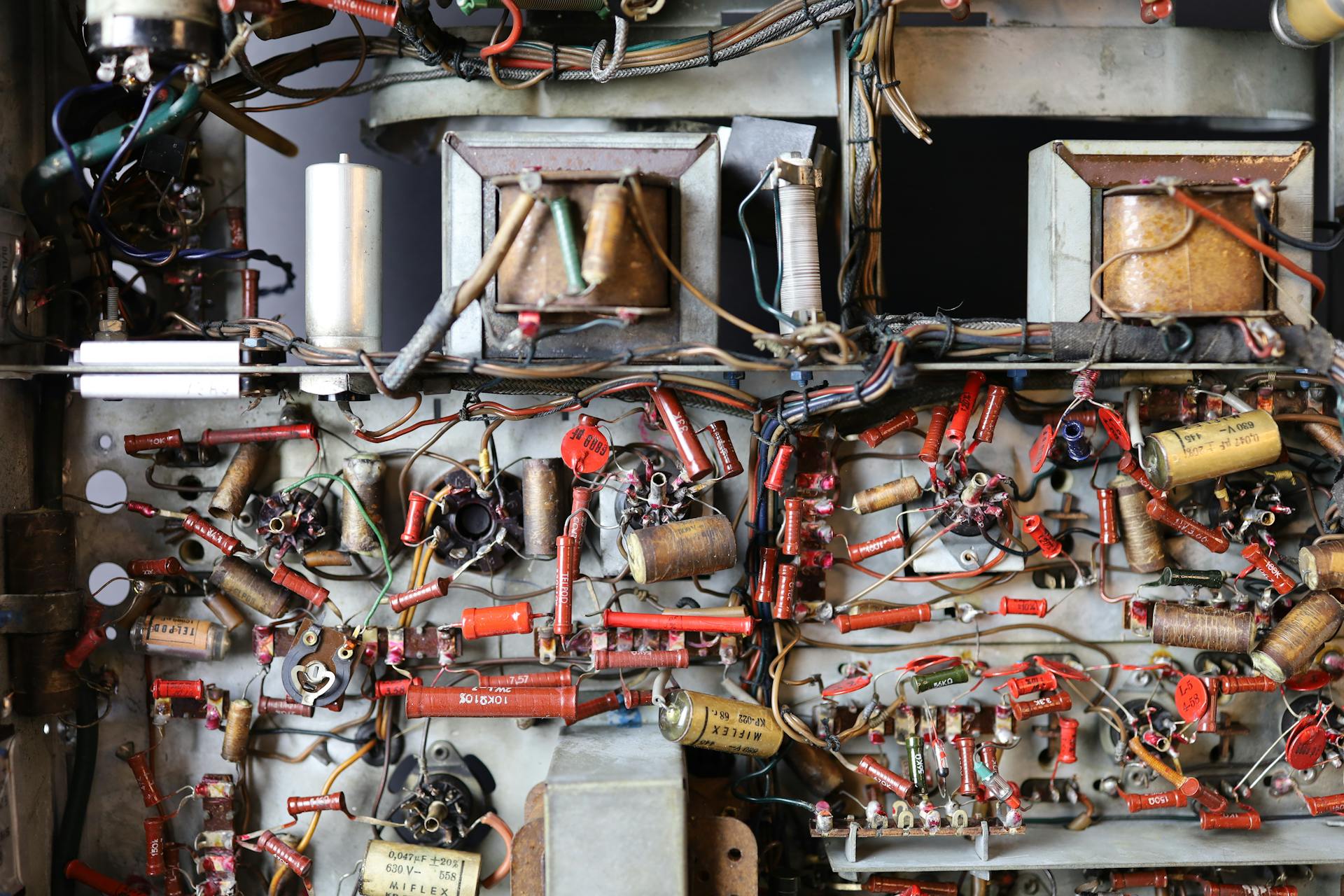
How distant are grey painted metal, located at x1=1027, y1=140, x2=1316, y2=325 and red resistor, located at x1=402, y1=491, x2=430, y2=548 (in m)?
1.62

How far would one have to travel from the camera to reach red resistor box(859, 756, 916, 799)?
8.75ft

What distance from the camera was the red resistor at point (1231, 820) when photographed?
2715 mm

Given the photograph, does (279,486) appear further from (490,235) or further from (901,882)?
(901,882)

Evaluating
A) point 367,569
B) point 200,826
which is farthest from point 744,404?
point 200,826

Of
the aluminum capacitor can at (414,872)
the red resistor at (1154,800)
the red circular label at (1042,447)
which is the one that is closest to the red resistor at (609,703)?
the aluminum capacitor can at (414,872)

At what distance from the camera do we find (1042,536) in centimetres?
269

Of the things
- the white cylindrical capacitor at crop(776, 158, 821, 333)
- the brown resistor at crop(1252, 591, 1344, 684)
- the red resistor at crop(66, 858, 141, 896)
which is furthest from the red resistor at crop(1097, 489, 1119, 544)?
the red resistor at crop(66, 858, 141, 896)

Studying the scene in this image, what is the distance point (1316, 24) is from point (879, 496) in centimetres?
156

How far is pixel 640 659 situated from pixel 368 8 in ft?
5.50

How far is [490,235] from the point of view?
2398mm

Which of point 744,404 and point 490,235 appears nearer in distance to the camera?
point 490,235

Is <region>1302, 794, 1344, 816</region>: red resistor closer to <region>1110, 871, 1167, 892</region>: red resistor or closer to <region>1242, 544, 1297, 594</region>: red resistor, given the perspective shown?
<region>1110, 871, 1167, 892</region>: red resistor

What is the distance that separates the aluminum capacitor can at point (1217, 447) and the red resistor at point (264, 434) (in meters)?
2.14

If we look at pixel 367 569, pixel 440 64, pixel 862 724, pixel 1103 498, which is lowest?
pixel 862 724
